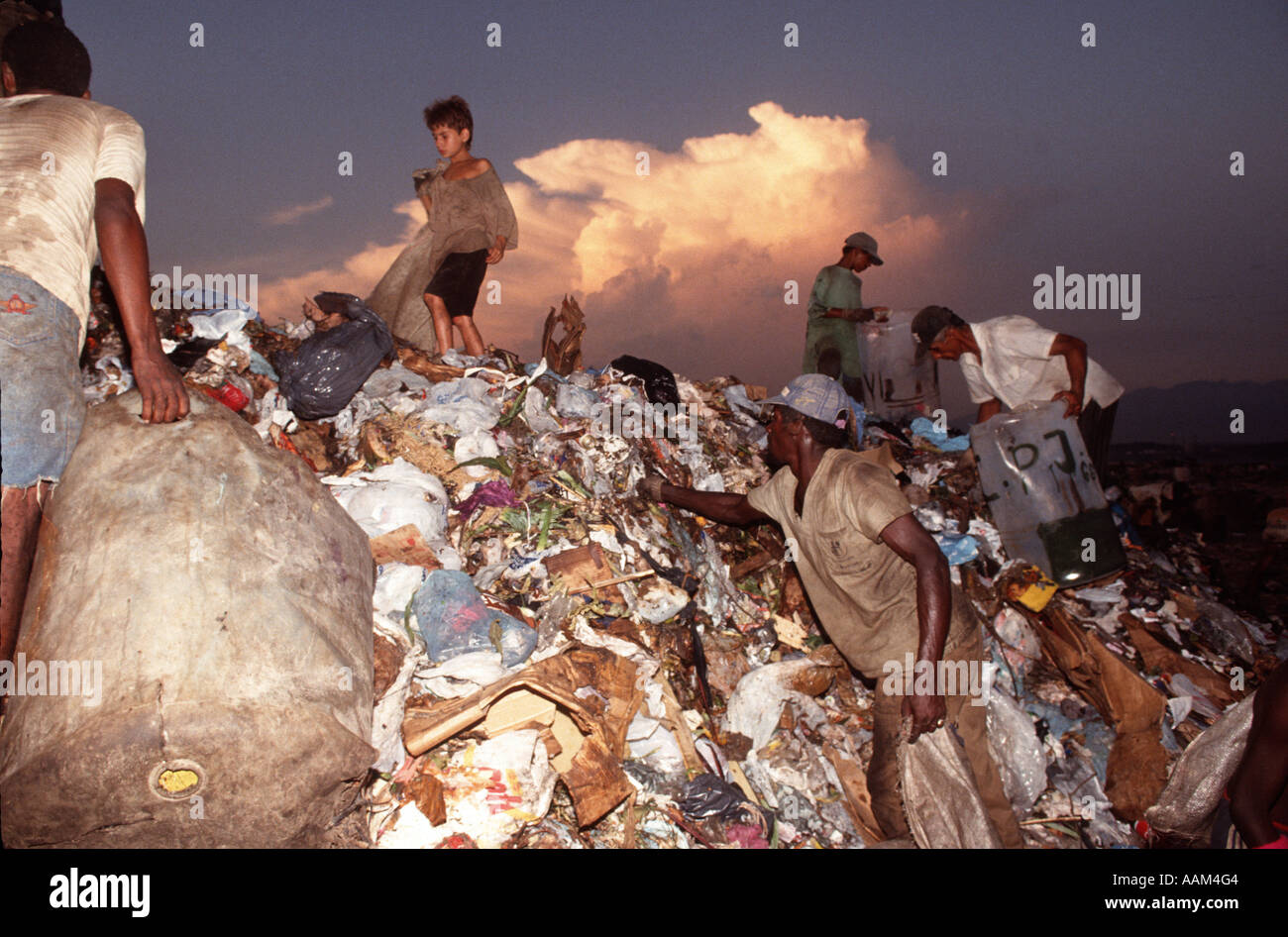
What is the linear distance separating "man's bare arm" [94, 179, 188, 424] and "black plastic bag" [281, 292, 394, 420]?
1.80 m

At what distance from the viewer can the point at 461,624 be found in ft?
8.55

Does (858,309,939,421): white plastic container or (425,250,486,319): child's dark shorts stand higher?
(425,250,486,319): child's dark shorts

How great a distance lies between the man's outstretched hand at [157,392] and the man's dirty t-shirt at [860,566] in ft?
7.62

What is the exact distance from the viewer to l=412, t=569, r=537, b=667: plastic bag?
8.45ft

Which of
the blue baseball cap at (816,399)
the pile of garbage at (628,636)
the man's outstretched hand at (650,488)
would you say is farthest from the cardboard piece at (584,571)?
the blue baseball cap at (816,399)

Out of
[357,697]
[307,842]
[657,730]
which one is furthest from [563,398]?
[307,842]

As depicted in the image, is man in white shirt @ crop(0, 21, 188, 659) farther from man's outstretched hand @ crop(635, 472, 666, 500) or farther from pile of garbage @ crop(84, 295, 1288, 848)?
man's outstretched hand @ crop(635, 472, 666, 500)

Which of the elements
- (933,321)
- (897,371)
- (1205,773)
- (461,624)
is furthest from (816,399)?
(897,371)

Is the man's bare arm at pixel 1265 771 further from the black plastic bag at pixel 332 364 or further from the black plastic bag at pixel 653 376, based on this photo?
the black plastic bag at pixel 332 364

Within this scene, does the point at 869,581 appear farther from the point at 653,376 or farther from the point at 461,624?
the point at 653,376

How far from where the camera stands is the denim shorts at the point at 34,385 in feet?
5.68

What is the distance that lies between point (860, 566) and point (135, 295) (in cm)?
274

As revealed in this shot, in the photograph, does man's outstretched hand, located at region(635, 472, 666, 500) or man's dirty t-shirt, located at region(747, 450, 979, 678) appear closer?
man's dirty t-shirt, located at region(747, 450, 979, 678)

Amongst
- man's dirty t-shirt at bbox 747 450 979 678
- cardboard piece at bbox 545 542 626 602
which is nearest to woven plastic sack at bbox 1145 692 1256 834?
man's dirty t-shirt at bbox 747 450 979 678
